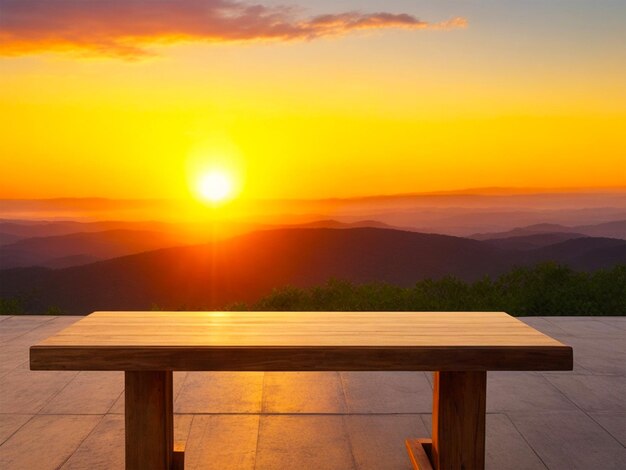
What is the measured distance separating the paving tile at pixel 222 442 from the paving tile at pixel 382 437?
51 centimetres

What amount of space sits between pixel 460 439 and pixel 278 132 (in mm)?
6224

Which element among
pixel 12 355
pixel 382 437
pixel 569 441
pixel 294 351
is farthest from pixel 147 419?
pixel 12 355

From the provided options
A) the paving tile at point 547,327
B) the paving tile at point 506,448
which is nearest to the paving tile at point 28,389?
the paving tile at point 506,448

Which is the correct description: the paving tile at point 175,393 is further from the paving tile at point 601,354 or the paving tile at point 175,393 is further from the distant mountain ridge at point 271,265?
the distant mountain ridge at point 271,265

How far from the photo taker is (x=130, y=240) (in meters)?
11.2

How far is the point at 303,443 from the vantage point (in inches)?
133

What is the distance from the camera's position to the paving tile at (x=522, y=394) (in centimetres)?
396

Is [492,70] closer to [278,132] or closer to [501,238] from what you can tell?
[278,132]

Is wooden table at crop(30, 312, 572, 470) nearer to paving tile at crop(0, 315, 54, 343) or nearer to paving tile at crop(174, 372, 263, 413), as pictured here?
paving tile at crop(174, 372, 263, 413)

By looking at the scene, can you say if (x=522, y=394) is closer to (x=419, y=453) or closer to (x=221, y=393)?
(x=419, y=453)

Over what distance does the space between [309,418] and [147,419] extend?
1.30 meters

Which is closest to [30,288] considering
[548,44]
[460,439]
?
[548,44]

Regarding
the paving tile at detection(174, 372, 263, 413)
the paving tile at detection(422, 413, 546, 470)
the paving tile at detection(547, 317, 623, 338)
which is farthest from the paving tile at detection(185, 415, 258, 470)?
the paving tile at detection(547, 317, 623, 338)

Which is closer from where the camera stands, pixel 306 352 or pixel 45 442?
pixel 306 352
